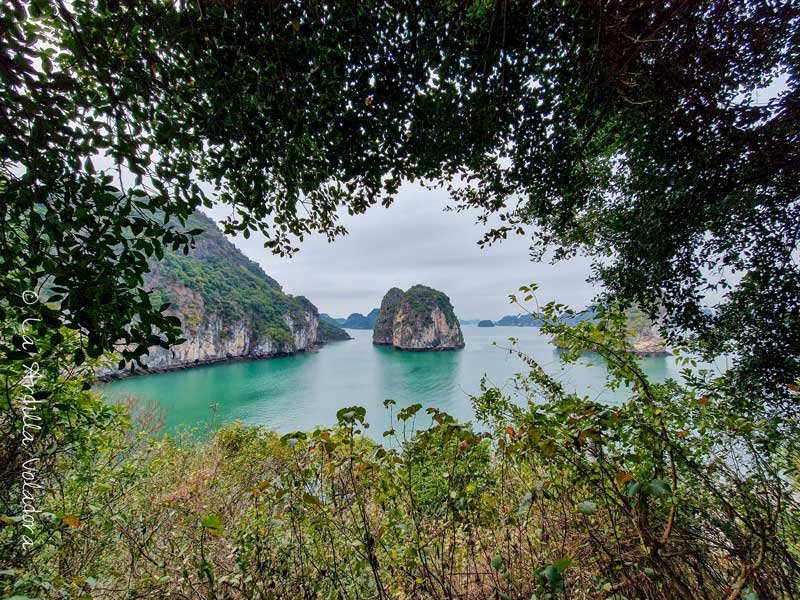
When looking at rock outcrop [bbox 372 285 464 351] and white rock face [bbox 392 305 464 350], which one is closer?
white rock face [bbox 392 305 464 350]

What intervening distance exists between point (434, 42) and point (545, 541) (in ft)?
11.8

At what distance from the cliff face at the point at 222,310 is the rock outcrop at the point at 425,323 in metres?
22.2

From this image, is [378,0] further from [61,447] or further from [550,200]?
[61,447]

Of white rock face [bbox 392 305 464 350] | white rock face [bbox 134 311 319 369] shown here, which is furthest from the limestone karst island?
white rock face [bbox 392 305 464 350]

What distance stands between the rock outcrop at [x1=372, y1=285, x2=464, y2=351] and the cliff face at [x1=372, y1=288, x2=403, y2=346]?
507 centimetres

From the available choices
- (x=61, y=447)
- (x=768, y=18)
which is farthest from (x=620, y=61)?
(x=61, y=447)

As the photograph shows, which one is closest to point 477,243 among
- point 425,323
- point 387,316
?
point 425,323

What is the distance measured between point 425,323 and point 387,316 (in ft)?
53.0

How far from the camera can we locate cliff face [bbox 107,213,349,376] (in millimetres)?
41250

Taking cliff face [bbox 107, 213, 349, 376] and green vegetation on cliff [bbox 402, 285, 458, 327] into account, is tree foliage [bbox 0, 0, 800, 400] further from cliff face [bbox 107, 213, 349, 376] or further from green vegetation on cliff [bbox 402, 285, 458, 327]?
green vegetation on cliff [bbox 402, 285, 458, 327]

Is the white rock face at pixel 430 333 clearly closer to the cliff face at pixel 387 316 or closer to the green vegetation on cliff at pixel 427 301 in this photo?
the green vegetation on cliff at pixel 427 301

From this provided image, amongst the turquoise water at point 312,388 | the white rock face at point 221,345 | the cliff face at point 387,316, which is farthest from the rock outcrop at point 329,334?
the turquoise water at point 312,388

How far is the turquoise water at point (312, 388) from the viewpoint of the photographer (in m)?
20.3

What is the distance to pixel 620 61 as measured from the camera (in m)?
2.09
